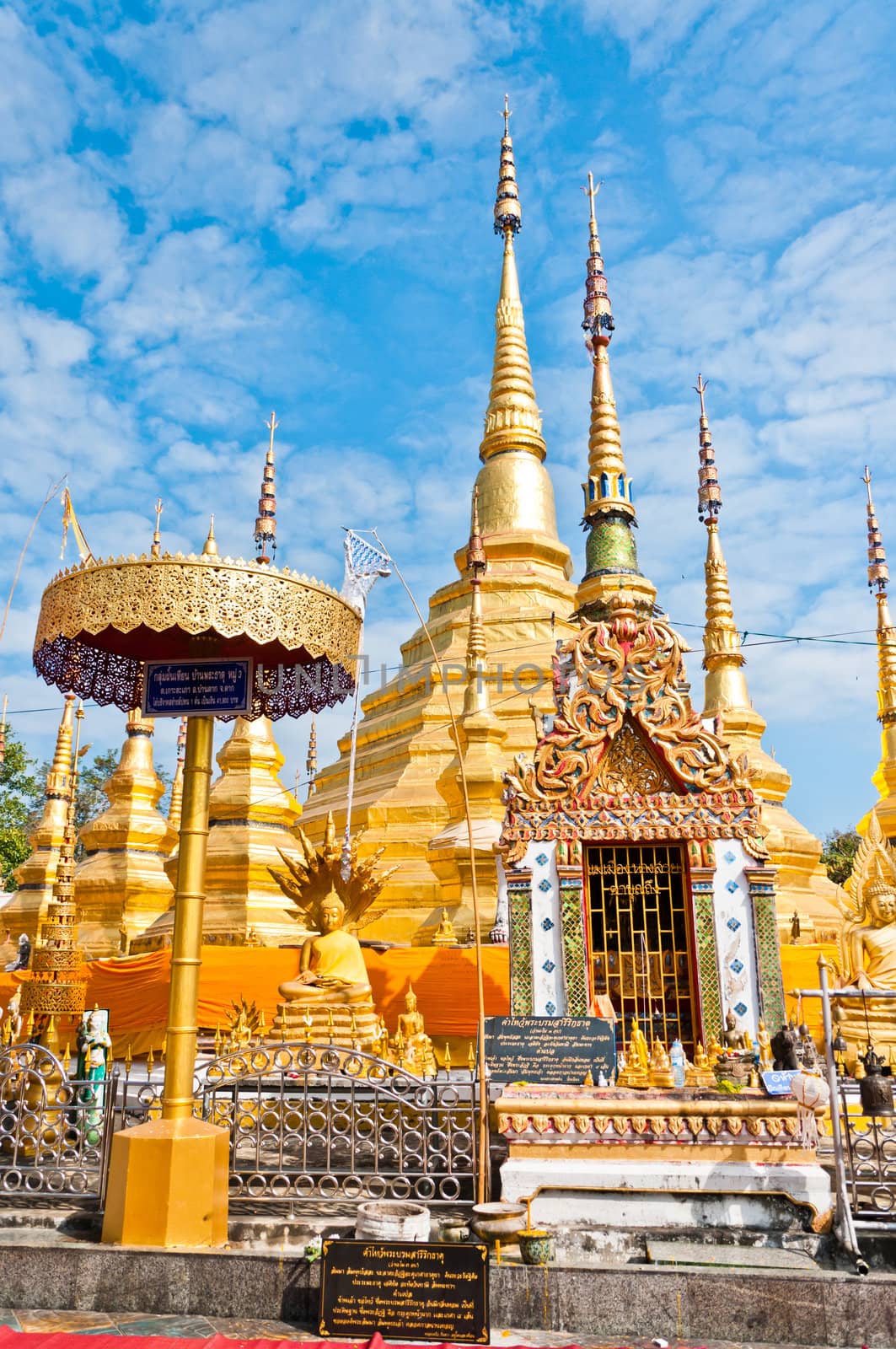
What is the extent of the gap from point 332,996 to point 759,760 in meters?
14.9

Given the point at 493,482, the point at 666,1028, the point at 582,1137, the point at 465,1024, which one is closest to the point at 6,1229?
the point at 582,1137

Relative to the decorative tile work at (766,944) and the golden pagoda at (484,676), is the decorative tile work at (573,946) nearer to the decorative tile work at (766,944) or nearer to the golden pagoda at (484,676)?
the decorative tile work at (766,944)

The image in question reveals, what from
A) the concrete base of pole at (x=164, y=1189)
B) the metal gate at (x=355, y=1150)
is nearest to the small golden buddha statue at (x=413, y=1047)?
the metal gate at (x=355, y=1150)

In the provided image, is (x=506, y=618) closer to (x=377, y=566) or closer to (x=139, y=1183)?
(x=377, y=566)

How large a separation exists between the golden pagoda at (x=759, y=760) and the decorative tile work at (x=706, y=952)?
9.39 m

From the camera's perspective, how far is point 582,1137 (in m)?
7.29

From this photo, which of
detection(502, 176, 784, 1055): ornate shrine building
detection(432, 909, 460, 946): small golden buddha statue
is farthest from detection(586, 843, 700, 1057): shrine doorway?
detection(432, 909, 460, 946): small golden buddha statue

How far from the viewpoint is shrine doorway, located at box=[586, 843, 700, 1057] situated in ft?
38.9

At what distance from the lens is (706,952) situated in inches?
459

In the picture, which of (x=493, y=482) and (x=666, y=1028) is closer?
(x=666, y=1028)

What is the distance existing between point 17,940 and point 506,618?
597 inches

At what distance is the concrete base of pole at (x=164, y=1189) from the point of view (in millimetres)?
5852

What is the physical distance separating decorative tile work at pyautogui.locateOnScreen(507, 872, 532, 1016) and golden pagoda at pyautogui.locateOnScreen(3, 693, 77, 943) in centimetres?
1751

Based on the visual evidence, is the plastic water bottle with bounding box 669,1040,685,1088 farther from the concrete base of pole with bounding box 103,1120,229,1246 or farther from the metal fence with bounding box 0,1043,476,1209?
the concrete base of pole with bounding box 103,1120,229,1246
